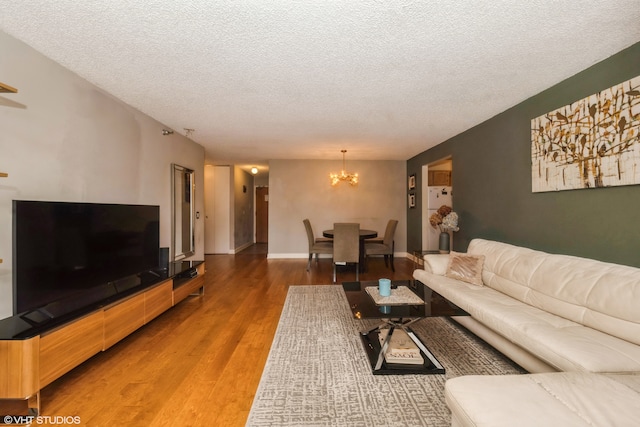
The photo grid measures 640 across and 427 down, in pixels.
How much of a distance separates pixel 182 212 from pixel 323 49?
11.0 ft

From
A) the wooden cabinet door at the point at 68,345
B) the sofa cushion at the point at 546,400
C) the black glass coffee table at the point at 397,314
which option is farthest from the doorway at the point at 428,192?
the wooden cabinet door at the point at 68,345

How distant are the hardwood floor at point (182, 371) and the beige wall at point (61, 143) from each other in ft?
2.56

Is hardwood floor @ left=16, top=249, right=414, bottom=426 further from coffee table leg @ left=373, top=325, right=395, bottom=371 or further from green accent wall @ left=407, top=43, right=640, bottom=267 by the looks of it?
green accent wall @ left=407, top=43, right=640, bottom=267

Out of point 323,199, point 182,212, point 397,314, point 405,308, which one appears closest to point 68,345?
point 397,314

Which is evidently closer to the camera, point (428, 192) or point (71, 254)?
point (71, 254)

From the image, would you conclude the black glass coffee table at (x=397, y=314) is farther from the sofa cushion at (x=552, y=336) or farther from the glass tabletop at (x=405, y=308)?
the sofa cushion at (x=552, y=336)

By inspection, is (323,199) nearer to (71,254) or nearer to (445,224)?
(445,224)

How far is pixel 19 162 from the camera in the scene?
1.93 metres

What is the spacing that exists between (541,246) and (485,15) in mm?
2288

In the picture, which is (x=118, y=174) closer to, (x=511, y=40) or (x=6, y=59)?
(x=6, y=59)

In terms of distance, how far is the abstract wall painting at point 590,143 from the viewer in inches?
77.9

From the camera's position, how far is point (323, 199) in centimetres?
666

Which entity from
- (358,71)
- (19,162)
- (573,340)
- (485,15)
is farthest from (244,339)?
(485,15)

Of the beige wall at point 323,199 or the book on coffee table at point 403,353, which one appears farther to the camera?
the beige wall at point 323,199
